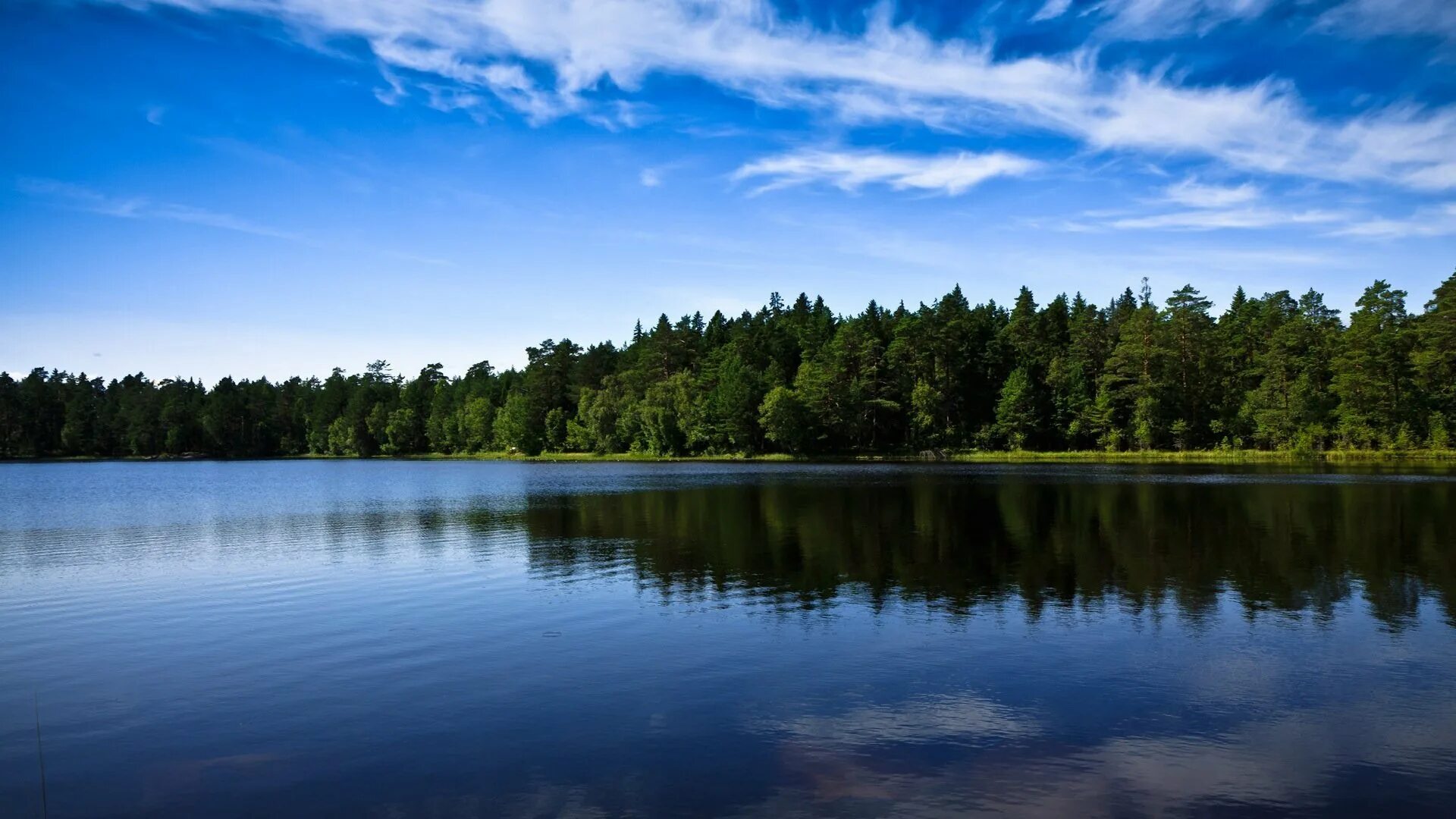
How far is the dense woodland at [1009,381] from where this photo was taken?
323 ft

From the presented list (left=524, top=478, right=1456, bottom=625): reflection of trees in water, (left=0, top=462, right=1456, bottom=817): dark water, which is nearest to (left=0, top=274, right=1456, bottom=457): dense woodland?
(left=524, top=478, right=1456, bottom=625): reflection of trees in water

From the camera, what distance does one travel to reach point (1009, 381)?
122 meters

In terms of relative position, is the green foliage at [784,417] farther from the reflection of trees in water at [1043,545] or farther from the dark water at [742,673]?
the dark water at [742,673]

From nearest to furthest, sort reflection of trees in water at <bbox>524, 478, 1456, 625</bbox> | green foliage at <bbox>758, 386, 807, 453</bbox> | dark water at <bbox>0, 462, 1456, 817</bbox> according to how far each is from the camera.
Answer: dark water at <bbox>0, 462, 1456, 817</bbox>
reflection of trees in water at <bbox>524, 478, 1456, 625</bbox>
green foliage at <bbox>758, 386, 807, 453</bbox>

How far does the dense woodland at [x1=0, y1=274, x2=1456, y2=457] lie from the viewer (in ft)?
323

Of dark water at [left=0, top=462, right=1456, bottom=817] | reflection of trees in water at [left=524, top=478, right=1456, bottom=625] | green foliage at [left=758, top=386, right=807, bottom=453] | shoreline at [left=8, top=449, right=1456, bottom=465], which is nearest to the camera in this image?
dark water at [left=0, top=462, right=1456, bottom=817]

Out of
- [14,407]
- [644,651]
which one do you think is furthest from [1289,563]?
[14,407]

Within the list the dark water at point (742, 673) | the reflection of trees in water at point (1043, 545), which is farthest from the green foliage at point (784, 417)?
the dark water at point (742, 673)

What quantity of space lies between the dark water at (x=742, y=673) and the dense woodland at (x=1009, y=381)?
75369 mm

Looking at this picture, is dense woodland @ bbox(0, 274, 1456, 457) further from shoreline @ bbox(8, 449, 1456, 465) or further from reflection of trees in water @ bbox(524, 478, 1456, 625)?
reflection of trees in water @ bbox(524, 478, 1456, 625)

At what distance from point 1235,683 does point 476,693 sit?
12.9 meters

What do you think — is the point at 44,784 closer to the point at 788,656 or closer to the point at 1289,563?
the point at 788,656

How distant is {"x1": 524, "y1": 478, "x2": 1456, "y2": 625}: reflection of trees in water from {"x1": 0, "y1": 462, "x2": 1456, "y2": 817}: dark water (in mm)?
273

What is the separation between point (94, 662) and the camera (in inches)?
695
